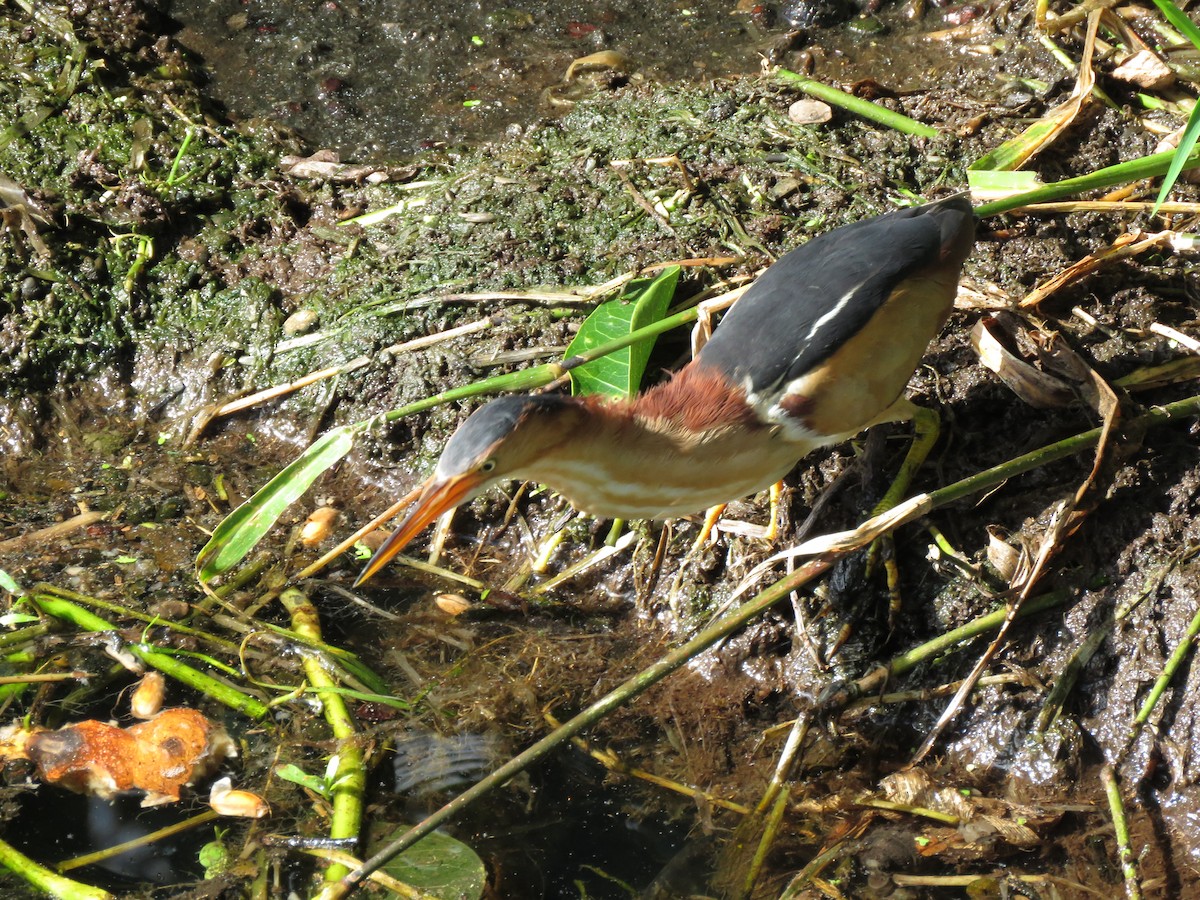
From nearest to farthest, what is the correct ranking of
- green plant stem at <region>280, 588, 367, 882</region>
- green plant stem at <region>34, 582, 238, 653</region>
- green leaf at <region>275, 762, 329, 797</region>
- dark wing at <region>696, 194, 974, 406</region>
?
green plant stem at <region>280, 588, 367, 882</region> → green leaf at <region>275, 762, 329, 797</region> → dark wing at <region>696, 194, 974, 406</region> → green plant stem at <region>34, 582, 238, 653</region>

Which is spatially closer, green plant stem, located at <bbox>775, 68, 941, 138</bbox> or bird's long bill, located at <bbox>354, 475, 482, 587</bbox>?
bird's long bill, located at <bbox>354, 475, 482, 587</bbox>

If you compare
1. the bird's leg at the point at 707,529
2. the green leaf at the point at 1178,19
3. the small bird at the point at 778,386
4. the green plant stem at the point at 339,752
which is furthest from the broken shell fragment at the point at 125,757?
the green leaf at the point at 1178,19

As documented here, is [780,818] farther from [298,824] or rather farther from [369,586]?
[369,586]

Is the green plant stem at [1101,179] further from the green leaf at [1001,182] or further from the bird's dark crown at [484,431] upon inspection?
the bird's dark crown at [484,431]

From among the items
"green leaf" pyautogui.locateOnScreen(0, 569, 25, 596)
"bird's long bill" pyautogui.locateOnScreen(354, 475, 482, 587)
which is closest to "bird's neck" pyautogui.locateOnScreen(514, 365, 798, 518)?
"bird's long bill" pyautogui.locateOnScreen(354, 475, 482, 587)

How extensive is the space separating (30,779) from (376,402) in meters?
1.67

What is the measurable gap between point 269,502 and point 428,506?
2.08 ft

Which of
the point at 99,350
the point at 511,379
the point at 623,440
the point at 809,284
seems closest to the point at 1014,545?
the point at 809,284

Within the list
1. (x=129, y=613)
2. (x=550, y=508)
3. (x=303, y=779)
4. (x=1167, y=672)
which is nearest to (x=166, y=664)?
(x=129, y=613)

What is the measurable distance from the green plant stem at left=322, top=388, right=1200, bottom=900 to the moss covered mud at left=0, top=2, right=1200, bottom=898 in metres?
0.16

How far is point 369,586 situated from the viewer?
3.64m

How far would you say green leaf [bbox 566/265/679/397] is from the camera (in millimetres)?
3578

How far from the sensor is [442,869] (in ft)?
8.61

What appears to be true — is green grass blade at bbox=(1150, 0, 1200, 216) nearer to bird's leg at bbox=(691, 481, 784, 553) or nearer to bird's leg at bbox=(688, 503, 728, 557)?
bird's leg at bbox=(691, 481, 784, 553)
